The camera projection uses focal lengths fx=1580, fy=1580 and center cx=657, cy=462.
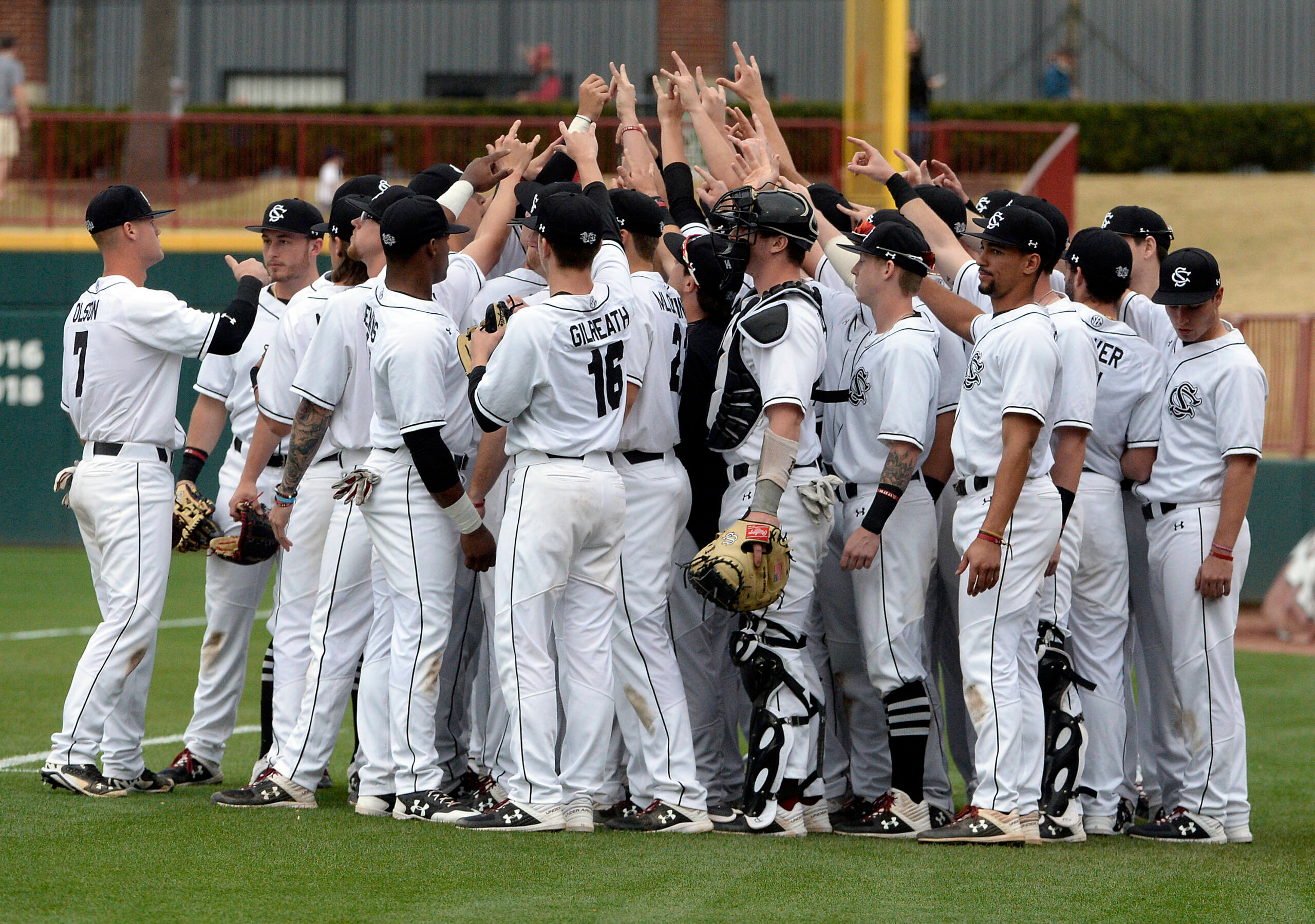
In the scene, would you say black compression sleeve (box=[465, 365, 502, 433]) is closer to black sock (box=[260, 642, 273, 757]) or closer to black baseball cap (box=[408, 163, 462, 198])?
black baseball cap (box=[408, 163, 462, 198])

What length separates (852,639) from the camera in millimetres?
6125

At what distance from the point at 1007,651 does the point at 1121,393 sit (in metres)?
1.21

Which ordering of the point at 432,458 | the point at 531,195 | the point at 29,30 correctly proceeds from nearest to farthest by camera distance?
the point at 432,458
the point at 531,195
the point at 29,30

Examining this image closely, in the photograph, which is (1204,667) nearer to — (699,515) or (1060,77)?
(699,515)

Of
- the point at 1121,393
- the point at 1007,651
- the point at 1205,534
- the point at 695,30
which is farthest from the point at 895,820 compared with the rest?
the point at 695,30

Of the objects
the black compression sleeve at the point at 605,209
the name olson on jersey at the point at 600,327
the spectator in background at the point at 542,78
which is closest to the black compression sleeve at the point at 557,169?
the black compression sleeve at the point at 605,209

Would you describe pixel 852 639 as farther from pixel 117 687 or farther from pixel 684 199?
pixel 117 687

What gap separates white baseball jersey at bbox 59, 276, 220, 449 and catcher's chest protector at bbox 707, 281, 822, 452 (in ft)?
6.52

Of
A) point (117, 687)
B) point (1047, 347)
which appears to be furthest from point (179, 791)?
point (1047, 347)

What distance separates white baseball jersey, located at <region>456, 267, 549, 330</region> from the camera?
21.3 feet

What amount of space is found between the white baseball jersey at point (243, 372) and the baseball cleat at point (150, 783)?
144cm

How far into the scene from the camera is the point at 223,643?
21.6 feet

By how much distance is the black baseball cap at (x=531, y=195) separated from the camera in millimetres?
5684

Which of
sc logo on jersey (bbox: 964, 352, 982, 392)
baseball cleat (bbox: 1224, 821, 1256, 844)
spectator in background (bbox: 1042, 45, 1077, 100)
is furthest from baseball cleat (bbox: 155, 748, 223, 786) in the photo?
spectator in background (bbox: 1042, 45, 1077, 100)
